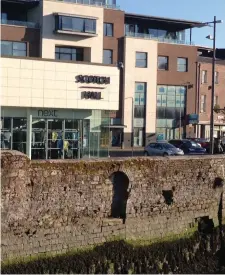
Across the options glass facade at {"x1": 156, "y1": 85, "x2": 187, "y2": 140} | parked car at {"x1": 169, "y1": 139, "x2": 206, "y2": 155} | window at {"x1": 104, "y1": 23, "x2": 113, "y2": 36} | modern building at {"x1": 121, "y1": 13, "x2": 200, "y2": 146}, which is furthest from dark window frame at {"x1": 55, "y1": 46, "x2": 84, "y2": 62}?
parked car at {"x1": 169, "y1": 139, "x2": 206, "y2": 155}

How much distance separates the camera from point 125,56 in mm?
57406

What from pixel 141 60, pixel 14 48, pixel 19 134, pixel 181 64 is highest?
pixel 14 48

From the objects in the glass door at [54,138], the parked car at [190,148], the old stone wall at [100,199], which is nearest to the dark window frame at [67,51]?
the parked car at [190,148]

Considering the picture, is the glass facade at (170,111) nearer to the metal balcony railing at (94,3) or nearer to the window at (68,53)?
the metal balcony railing at (94,3)

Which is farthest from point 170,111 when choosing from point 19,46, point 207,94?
point 19,46

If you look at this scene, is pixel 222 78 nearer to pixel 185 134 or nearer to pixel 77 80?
pixel 185 134

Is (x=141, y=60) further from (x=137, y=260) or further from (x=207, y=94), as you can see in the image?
(x=137, y=260)

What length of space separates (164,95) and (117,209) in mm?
44196

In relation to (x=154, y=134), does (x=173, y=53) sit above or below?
above

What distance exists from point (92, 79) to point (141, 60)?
2721 centimetres

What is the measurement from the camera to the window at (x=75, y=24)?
50.9 meters

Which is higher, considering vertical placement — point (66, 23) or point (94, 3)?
point (94, 3)

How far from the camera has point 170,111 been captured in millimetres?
61375

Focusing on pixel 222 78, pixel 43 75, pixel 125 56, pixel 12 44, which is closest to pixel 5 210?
pixel 43 75
